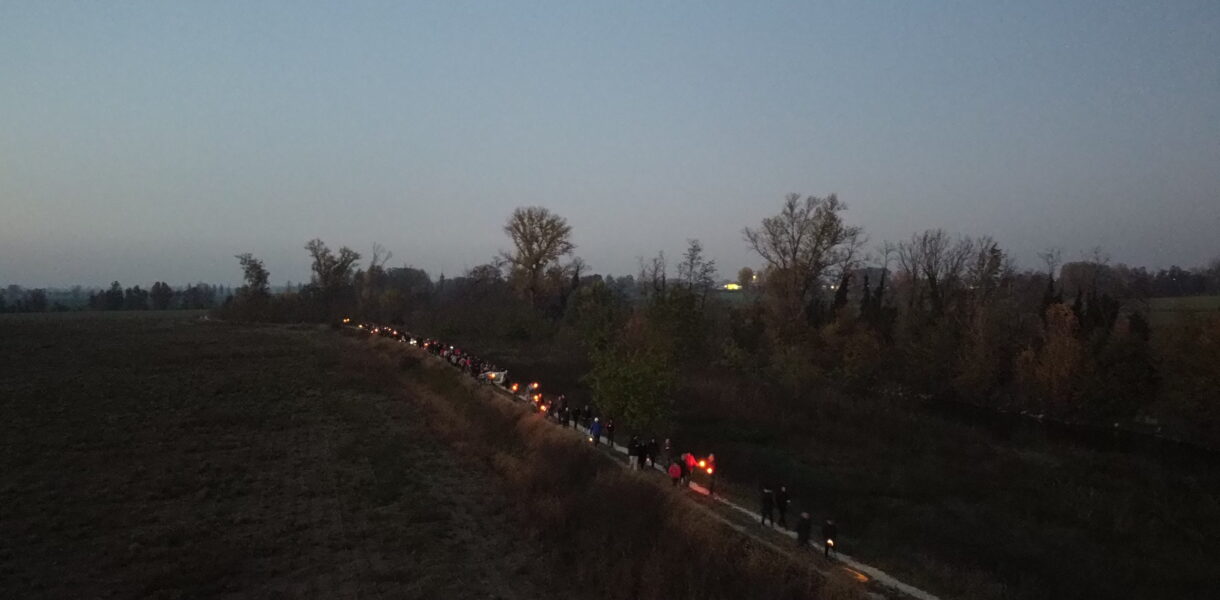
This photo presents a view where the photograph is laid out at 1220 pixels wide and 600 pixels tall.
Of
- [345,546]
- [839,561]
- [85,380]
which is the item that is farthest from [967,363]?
[85,380]

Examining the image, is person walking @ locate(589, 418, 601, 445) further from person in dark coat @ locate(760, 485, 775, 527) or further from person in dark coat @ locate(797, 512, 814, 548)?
person in dark coat @ locate(797, 512, 814, 548)

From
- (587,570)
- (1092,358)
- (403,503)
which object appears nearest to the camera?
(587,570)

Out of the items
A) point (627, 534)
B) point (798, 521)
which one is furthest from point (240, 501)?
point (798, 521)

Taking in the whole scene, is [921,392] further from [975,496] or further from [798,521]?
[798,521]

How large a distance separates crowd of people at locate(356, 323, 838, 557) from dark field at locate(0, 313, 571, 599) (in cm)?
405

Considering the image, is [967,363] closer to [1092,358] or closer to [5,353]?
A: [1092,358]

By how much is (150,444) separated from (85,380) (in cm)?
2272

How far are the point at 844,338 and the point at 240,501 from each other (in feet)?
149

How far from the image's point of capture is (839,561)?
14758 mm

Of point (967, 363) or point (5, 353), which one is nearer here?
point (967, 363)

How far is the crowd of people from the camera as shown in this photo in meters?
16.2

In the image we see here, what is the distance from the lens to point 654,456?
22500mm

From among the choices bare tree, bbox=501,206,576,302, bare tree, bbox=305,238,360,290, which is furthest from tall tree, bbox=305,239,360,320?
bare tree, bbox=501,206,576,302

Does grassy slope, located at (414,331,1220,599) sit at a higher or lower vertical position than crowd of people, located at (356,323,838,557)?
lower
